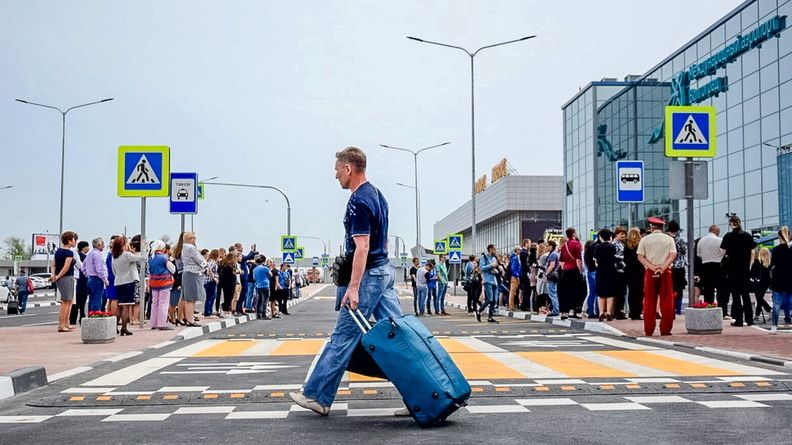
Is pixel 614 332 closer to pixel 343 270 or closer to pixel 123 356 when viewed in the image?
pixel 123 356

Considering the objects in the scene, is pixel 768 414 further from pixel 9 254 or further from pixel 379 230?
pixel 9 254

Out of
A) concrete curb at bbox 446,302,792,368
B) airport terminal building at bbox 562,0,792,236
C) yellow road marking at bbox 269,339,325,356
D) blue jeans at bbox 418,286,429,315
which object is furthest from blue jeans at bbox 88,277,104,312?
airport terminal building at bbox 562,0,792,236

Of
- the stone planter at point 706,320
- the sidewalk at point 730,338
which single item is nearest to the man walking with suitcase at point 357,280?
the sidewalk at point 730,338

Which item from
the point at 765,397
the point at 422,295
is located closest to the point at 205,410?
the point at 765,397

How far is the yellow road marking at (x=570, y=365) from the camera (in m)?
8.99

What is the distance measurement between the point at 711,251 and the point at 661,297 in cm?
483

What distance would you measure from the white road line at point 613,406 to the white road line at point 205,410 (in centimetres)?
264

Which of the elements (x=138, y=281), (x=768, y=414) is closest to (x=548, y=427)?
(x=768, y=414)

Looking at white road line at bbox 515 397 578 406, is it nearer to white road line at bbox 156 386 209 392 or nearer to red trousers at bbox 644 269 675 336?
white road line at bbox 156 386 209 392

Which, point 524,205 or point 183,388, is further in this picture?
point 524,205

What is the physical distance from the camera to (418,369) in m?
5.96

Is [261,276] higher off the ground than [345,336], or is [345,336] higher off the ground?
[261,276]

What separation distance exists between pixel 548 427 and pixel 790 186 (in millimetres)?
40494

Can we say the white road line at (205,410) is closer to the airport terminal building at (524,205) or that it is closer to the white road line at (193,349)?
the white road line at (193,349)
